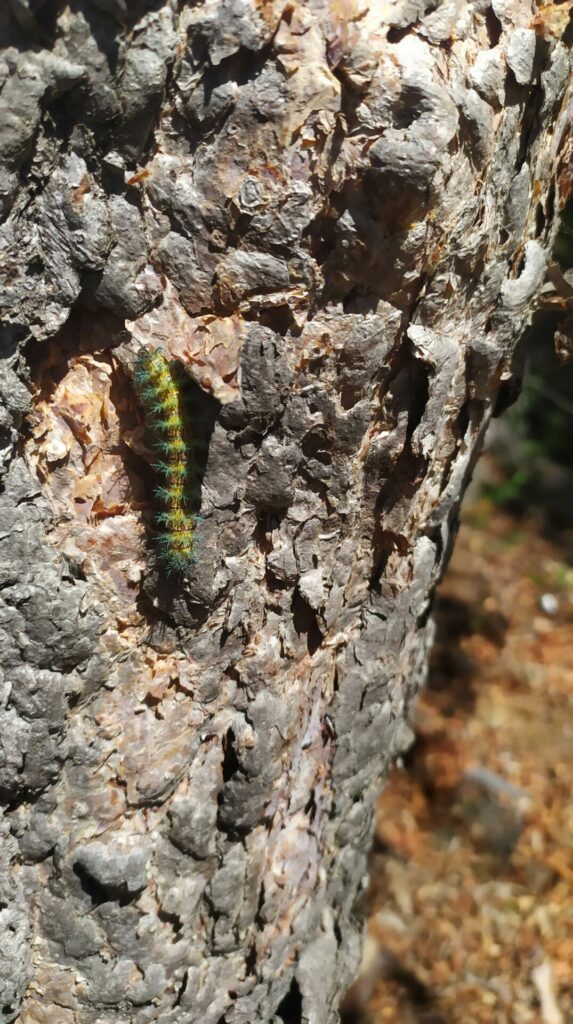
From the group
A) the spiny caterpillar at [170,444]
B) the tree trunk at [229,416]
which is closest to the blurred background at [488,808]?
the tree trunk at [229,416]

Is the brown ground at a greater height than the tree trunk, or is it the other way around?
the tree trunk

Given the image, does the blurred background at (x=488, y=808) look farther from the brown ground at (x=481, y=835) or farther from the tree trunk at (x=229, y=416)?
the tree trunk at (x=229, y=416)

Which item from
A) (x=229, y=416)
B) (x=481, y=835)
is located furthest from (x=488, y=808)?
(x=229, y=416)

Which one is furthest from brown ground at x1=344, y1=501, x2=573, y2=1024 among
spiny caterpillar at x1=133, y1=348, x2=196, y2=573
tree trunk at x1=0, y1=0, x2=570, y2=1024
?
spiny caterpillar at x1=133, y1=348, x2=196, y2=573

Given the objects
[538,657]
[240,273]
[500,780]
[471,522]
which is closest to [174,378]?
[240,273]

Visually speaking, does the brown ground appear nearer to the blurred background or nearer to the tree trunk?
the blurred background
